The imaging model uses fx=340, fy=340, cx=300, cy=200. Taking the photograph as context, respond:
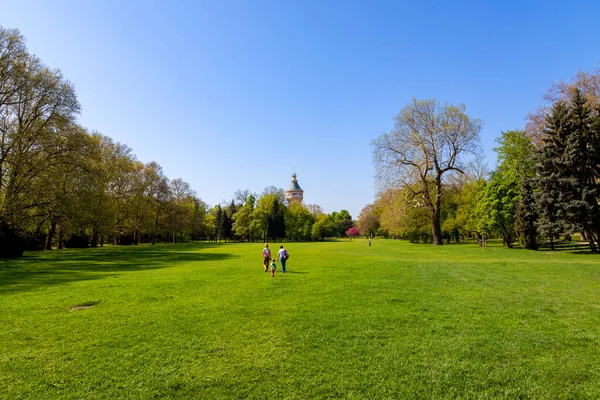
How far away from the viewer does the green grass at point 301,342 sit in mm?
5477

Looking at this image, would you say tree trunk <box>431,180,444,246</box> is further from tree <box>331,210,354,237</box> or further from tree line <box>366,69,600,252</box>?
tree <box>331,210,354,237</box>

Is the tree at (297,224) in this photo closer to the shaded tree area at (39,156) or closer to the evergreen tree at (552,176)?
the shaded tree area at (39,156)

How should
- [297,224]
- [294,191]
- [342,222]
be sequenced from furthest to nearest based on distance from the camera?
[294,191] < [342,222] < [297,224]

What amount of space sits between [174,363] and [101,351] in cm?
178

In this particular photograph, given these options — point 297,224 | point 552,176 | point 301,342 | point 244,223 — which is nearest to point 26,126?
point 301,342

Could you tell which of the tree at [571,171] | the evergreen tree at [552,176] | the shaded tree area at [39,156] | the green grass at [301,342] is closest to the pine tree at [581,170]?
the tree at [571,171]

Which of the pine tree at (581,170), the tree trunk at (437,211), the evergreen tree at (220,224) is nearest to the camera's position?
the pine tree at (581,170)

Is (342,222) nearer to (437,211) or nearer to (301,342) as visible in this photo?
(437,211)

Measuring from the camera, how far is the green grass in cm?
548

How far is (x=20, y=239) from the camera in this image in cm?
3081

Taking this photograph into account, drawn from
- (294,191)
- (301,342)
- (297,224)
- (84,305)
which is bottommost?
(301,342)

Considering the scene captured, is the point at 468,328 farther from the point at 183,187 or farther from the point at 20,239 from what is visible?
the point at 183,187

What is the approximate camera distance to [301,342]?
732cm

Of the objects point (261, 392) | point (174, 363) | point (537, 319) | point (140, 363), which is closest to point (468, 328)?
point (537, 319)
